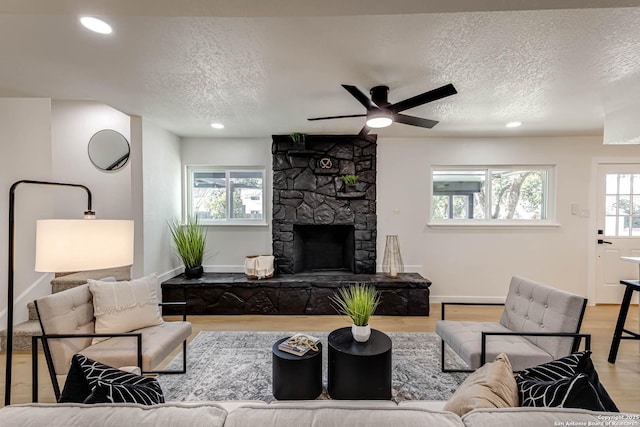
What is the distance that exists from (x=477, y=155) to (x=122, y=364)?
4.66m

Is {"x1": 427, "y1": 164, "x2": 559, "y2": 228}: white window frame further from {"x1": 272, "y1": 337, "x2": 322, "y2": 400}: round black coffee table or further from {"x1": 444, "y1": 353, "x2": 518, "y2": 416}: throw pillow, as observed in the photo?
{"x1": 444, "y1": 353, "x2": 518, "y2": 416}: throw pillow

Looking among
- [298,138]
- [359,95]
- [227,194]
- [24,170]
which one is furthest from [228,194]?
[359,95]

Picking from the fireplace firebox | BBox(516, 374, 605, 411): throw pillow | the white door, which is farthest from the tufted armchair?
the white door

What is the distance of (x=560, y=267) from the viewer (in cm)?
402

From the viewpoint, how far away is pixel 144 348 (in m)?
1.88

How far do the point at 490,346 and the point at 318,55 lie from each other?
233cm

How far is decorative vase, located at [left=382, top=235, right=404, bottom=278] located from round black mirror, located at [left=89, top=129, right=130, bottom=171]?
12.2ft

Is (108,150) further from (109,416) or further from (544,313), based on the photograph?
(544,313)

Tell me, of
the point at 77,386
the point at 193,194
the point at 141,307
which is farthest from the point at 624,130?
the point at 193,194

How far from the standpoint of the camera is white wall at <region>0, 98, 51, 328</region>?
2.61m

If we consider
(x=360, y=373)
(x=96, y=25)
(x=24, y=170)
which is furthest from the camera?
(x=24, y=170)

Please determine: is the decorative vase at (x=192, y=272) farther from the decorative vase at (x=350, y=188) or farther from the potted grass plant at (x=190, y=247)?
the decorative vase at (x=350, y=188)

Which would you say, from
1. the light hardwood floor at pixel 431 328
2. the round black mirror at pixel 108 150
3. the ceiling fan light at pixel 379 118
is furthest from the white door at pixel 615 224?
the round black mirror at pixel 108 150

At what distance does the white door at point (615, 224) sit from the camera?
12.9 ft
